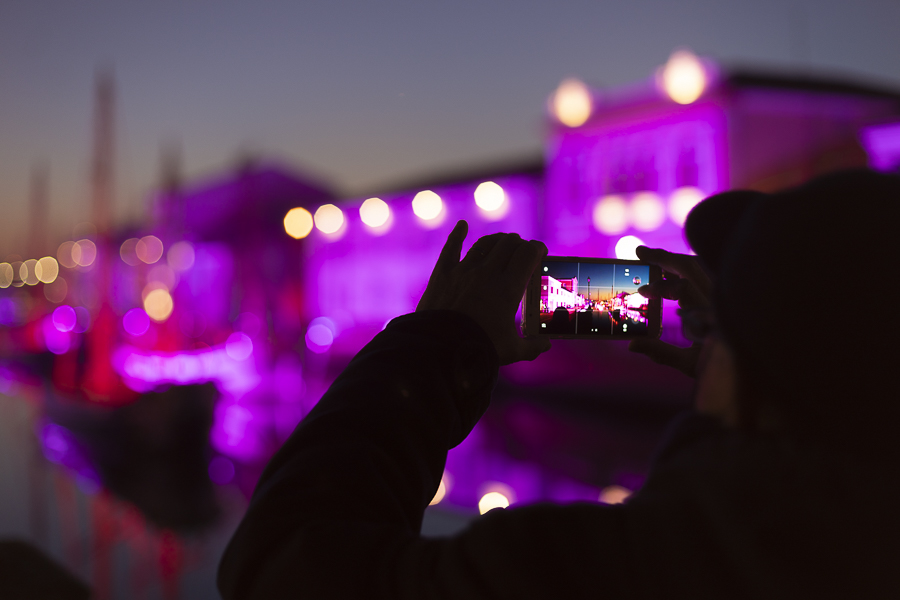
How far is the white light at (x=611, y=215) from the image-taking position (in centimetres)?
1093

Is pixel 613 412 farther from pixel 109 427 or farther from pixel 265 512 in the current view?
pixel 265 512

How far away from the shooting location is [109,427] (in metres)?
7.34

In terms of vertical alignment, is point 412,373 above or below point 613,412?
above

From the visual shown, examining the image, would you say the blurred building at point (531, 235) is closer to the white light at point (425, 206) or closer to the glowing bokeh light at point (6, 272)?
the white light at point (425, 206)

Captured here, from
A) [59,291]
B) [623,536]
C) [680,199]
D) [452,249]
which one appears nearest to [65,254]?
[59,291]

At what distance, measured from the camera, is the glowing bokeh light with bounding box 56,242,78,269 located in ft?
74.4

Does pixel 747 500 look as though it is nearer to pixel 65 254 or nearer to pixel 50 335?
pixel 50 335

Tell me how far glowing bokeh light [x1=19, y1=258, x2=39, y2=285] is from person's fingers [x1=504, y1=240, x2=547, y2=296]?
1010 inches

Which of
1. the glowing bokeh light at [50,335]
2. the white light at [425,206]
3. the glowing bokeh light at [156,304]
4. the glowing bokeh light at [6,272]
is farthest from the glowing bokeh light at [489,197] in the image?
the glowing bokeh light at [6,272]

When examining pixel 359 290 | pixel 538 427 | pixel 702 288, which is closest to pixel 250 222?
pixel 359 290

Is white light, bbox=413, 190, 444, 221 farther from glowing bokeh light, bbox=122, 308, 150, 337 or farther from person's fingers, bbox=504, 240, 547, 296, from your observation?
person's fingers, bbox=504, 240, 547, 296

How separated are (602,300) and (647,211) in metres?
10.6

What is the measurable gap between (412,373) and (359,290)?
15.2 meters

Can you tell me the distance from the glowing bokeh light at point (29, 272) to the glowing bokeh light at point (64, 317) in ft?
4.95
